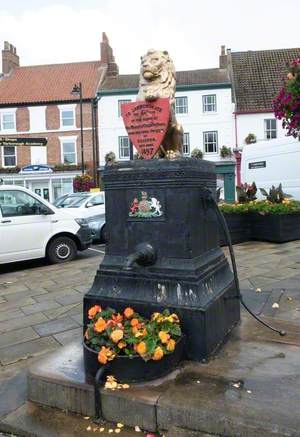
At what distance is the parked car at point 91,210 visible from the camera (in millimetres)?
12219

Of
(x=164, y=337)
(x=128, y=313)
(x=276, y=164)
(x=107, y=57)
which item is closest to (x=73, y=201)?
(x=276, y=164)

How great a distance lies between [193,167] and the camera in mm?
3564

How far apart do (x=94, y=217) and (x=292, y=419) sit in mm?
10408

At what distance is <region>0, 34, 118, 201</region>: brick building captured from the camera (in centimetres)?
3456

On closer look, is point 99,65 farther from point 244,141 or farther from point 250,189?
point 250,189

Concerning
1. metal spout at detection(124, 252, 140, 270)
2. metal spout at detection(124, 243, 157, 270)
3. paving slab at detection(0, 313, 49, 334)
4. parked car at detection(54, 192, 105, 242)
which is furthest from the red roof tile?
metal spout at detection(124, 252, 140, 270)

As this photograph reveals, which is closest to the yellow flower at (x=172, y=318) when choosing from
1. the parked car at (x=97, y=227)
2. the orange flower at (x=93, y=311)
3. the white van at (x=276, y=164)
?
the orange flower at (x=93, y=311)

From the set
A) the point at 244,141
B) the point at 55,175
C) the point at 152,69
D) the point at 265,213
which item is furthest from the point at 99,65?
the point at 152,69

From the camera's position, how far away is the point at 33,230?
8.97 meters

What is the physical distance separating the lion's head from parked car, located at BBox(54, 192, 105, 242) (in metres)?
8.37

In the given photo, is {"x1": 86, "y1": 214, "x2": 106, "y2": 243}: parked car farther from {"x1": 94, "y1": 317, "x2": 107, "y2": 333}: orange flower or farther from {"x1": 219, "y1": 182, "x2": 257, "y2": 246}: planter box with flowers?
{"x1": 94, "y1": 317, "x2": 107, "y2": 333}: orange flower

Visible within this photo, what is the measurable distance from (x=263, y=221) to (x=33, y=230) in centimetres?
493

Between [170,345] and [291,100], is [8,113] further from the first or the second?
[170,345]

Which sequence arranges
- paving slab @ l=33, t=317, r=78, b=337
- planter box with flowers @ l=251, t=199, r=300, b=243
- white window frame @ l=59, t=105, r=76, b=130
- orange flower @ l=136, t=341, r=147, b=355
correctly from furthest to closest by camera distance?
1. white window frame @ l=59, t=105, r=76, b=130
2. planter box with flowers @ l=251, t=199, r=300, b=243
3. paving slab @ l=33, t=317, r=78, b=337
4. orange flower @ l=136, t=341, r=147, b=355
